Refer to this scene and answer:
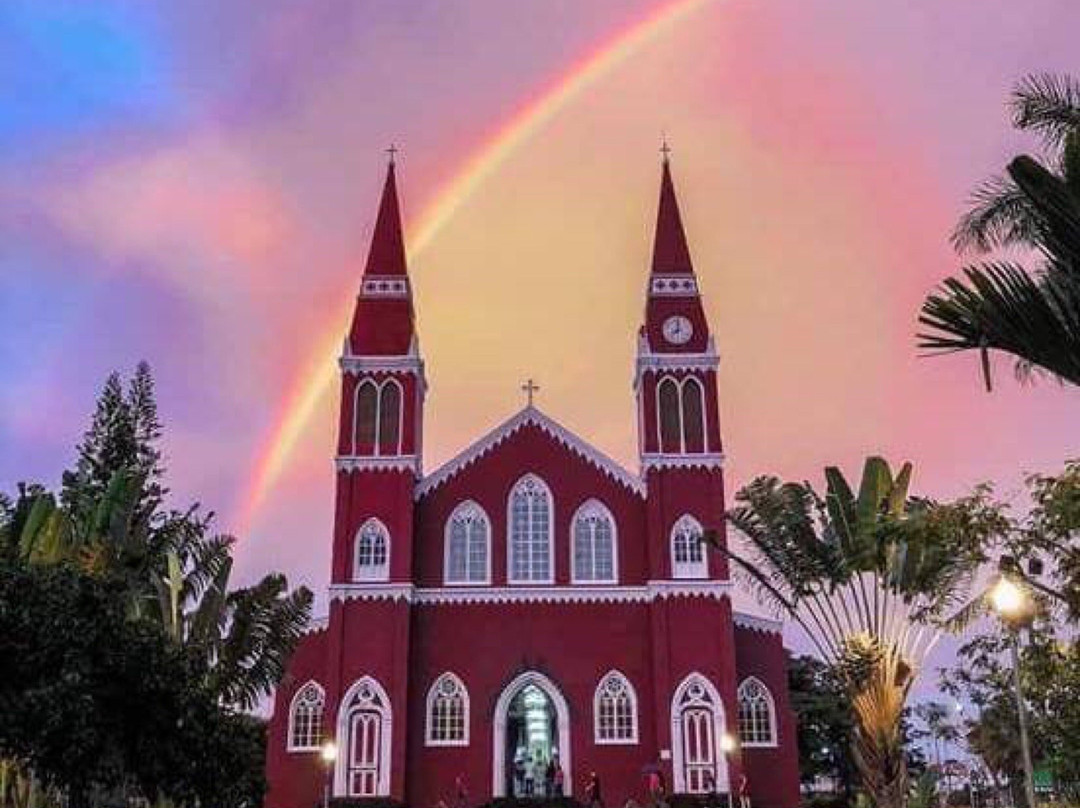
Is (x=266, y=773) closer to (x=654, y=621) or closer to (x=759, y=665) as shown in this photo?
(x=654, y=621)

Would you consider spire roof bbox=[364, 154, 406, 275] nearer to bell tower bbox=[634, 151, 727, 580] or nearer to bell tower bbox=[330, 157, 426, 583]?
bell tower bbox=[330, 157, 426, 583]

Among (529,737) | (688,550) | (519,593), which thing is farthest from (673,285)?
(529,737)

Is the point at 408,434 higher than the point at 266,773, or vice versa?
the point at 408,434

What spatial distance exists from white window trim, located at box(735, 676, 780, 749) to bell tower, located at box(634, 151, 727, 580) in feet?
11.4

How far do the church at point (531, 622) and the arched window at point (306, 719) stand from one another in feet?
0.20

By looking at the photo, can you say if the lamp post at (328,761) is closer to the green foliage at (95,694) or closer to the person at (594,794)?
the person at (594,794)

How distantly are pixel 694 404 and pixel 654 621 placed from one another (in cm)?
712

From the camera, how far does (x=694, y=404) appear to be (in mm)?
38469

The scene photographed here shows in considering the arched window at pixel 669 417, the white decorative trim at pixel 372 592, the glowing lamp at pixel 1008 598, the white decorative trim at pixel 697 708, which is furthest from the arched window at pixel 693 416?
the glowing lamp at pixel 1008 598

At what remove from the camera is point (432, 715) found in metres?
35.8

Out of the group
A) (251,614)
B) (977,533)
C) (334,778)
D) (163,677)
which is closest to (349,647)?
(334,778)

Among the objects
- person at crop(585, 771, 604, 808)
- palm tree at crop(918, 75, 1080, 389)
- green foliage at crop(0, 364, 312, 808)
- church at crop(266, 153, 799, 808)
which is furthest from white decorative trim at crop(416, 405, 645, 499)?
palm tree at crop(918, 75, 1080, 389)

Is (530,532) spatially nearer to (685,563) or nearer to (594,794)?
(685,563)

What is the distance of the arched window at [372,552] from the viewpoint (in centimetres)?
3672
